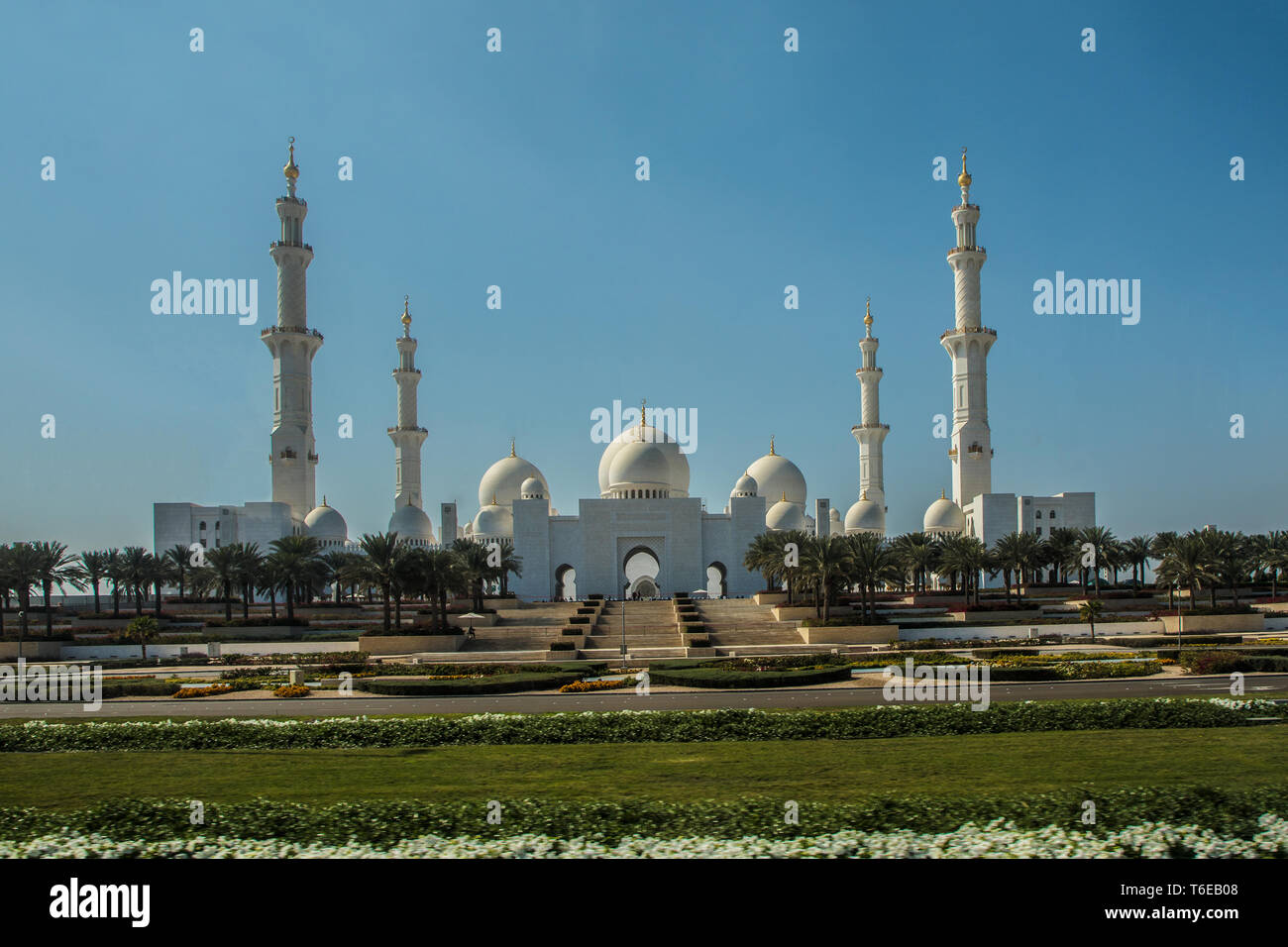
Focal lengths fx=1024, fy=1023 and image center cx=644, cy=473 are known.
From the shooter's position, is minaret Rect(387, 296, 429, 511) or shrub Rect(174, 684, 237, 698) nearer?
shrub Rect(174, 684, 237, 698)

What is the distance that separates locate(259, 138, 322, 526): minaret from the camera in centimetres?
6275

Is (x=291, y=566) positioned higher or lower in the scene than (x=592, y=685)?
higher

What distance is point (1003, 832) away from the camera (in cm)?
897

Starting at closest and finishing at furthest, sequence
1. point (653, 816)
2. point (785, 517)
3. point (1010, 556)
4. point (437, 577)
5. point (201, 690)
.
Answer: point (653, 816) < point (201, 690) < point (437, 577) < point (1010, 556) < point (785, 517)

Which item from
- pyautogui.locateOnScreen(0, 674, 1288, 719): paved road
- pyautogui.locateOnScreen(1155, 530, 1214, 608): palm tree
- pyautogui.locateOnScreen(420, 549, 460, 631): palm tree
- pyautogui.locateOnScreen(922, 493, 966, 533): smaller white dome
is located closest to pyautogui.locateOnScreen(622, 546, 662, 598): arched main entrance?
pyautogui.locateOnScreen(922, 493, 966, 533): smaller white dome

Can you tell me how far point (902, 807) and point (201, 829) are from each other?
671 centimetres

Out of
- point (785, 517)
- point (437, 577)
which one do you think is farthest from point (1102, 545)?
point (437, 577)

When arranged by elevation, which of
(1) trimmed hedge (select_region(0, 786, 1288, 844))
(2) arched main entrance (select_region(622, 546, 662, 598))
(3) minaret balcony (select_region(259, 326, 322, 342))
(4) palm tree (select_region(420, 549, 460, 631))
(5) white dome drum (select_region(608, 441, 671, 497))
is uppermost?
(3) minaret balcony (select_region(259, 326, 322, 342))

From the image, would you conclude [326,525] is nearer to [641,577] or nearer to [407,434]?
[407,434]

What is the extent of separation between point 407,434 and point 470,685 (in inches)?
1972

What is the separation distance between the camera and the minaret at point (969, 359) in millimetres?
61188

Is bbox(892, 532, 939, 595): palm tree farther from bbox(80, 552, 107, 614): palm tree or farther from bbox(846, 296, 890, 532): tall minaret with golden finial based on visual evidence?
bbox(80, 552, 107, 614): palm tree

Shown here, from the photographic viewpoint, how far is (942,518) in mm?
74125

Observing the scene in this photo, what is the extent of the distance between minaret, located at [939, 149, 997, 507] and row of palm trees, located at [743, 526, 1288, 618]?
25.8ft
